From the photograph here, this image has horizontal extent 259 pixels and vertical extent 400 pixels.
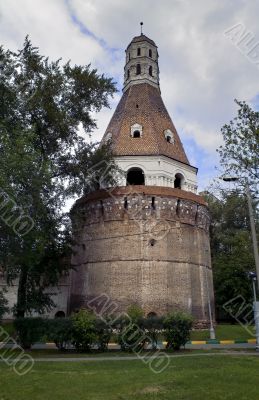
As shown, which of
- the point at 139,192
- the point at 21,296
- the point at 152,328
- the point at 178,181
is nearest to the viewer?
the point at 152,328

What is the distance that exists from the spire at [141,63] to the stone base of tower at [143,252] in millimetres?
12132

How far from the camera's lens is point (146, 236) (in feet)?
81.6

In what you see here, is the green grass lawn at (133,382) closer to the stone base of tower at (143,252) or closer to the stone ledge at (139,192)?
the stone base of tower at (143,252)

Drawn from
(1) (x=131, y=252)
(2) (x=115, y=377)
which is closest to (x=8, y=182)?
(2) (x=115, y=377)

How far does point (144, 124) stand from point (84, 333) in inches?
714

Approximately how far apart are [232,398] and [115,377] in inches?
111

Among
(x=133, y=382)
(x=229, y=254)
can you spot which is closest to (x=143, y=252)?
(x=229, y=254)

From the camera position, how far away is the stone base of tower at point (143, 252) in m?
24.0

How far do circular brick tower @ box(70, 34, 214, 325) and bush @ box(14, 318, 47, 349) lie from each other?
24.6 ft

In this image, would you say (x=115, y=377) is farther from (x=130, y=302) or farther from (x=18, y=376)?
(x=130, y=302)

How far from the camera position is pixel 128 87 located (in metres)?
33.5

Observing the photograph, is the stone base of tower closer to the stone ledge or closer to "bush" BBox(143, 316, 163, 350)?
the stone ledge

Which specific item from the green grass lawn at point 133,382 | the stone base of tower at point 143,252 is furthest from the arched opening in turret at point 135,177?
the green grass lawn at point 133,382

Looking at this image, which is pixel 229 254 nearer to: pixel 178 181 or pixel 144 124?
pixel 178 181
